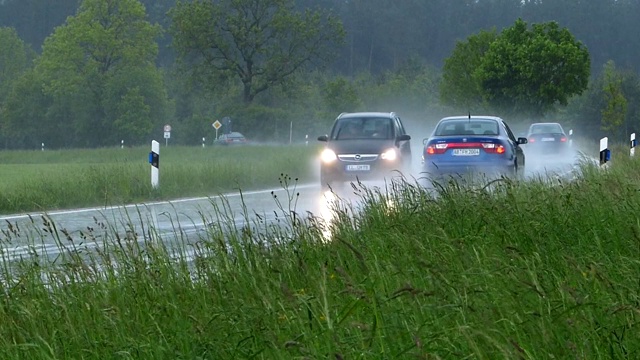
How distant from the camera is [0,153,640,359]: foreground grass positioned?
4.71 metres

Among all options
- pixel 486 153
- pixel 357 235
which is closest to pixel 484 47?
pixel 486 153

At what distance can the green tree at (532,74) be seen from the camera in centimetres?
7388

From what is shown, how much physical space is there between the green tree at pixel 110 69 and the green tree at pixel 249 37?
9.48m

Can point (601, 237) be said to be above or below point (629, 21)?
below

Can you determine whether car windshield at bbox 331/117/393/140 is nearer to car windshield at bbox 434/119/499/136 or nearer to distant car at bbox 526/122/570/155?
car windshield at bbox 434/119/499/136

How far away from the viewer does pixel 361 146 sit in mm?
24422

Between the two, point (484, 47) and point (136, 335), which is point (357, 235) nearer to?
point (136, 335)

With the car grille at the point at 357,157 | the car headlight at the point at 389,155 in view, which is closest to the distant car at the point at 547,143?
the car headlight at the point at 389,155

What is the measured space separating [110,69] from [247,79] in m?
16.8

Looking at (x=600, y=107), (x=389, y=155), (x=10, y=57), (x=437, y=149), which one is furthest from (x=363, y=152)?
(x=10, y=57)

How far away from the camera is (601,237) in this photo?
28.9 feet

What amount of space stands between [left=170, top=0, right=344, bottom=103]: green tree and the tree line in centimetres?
11

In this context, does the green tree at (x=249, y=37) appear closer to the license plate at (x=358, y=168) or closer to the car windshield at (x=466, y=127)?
the license plate at (x=358, y=168)

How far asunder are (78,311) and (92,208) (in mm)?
14015
